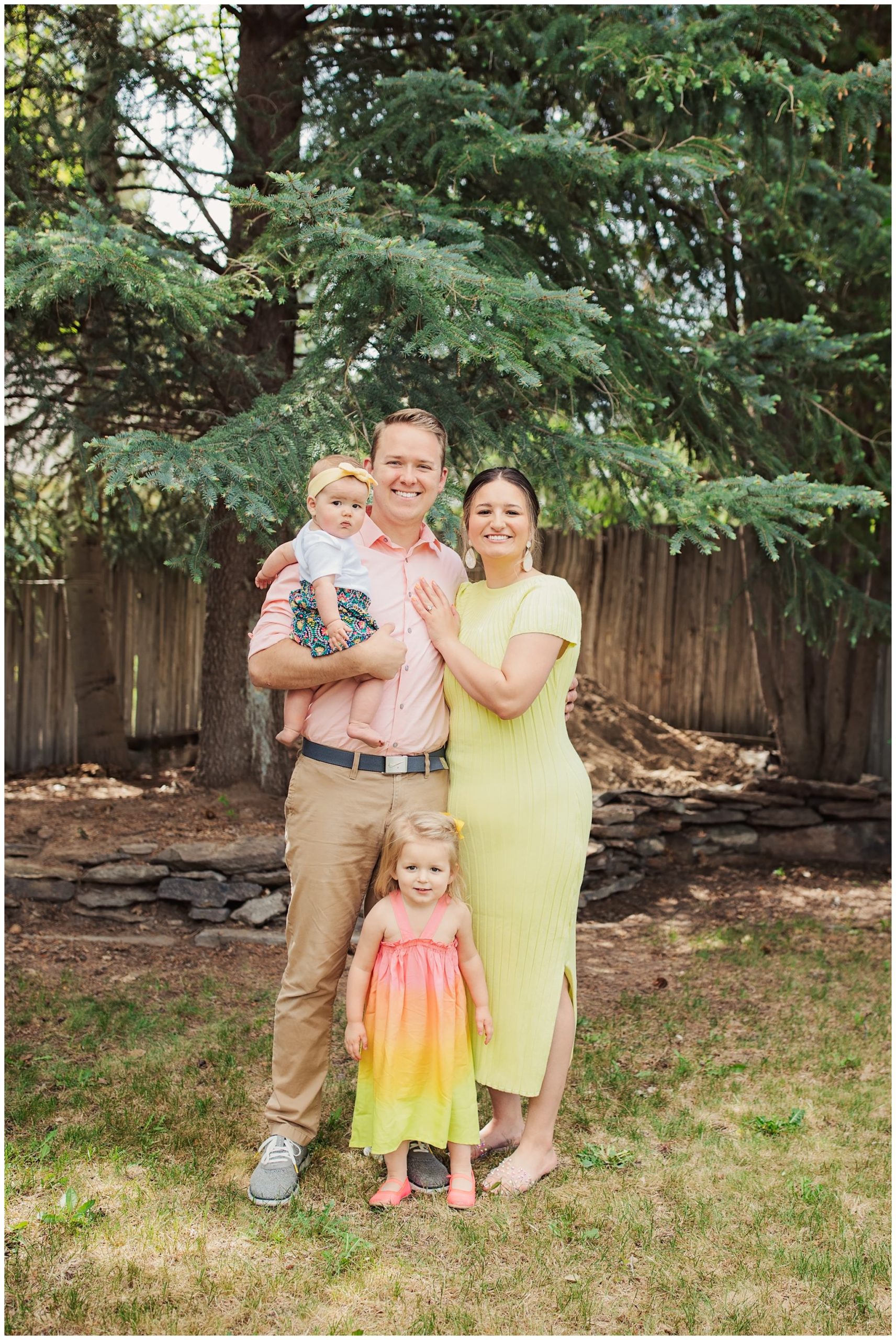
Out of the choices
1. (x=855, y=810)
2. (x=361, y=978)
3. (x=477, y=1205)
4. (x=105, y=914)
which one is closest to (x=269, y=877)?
(x=105, y=914)

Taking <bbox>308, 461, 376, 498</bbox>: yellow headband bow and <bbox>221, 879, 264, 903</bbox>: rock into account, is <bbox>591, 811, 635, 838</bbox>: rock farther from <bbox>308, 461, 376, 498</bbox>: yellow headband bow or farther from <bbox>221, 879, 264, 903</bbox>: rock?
<bbox>308, 461, 376, 498</bbox>: yellow headband bow

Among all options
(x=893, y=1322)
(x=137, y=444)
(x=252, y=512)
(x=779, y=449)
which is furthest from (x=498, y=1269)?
(x=779, y=449)

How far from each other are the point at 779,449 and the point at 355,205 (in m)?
2.65

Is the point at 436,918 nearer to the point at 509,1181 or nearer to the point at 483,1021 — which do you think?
the point at 483,1021

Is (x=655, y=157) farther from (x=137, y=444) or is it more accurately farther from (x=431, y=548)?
(x=137, y=444)

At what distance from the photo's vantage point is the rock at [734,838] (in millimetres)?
7379

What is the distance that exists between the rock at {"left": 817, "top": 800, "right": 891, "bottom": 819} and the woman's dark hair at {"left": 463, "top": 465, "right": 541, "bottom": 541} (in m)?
5.05

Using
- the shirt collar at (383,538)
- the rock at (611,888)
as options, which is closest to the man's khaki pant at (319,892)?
the shirt collar at (383,538)

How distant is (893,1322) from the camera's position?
8.89 ft

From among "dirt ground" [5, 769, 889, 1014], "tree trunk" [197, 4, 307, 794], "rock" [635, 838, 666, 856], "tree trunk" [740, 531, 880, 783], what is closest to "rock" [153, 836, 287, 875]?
"dirt ground" [5, 769, 889, 1014]

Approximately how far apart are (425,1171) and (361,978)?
2.25ft

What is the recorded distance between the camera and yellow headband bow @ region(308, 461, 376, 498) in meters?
3.04

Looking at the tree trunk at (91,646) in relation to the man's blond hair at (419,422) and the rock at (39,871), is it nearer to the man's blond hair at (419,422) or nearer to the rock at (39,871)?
the rock at (39,871)

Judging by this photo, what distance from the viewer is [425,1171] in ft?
10.7
